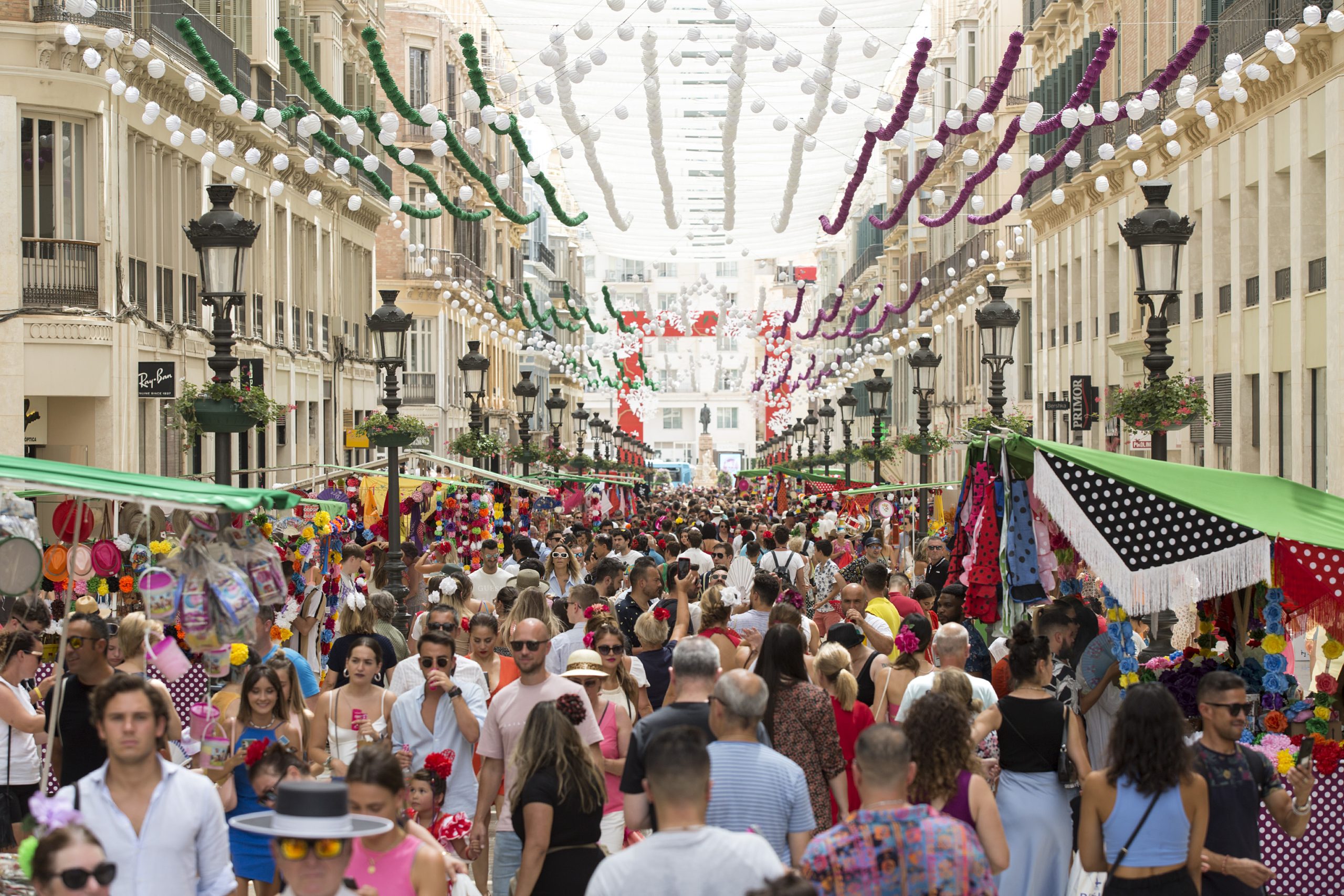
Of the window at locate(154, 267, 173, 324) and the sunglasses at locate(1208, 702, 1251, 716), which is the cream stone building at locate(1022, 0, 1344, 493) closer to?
the window at locate(154, 267, 173, 324)

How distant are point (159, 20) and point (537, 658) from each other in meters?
19.0

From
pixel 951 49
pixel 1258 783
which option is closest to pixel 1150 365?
pixel 1258 783

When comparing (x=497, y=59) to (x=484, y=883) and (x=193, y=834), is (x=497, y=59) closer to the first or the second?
(x=484, y=883)

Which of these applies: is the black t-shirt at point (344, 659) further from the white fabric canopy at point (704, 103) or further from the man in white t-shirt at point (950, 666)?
the white fabric canopy at point (704, 103)

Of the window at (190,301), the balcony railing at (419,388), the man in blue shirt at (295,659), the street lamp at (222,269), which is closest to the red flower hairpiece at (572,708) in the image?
the man in blue shirt at (295,659)

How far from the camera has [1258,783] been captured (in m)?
6.65

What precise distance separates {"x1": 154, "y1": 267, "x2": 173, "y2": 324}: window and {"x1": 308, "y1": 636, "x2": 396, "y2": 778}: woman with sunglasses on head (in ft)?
56.5

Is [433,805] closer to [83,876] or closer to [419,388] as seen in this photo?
[83,876]

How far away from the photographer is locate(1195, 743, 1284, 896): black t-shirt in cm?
642

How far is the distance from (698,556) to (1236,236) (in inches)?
506

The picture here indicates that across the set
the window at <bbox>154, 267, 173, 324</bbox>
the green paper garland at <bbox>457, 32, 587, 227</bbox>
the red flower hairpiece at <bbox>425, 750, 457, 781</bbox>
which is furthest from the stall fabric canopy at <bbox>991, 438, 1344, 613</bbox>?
the window at <bbox>154, 267, 173, 324</bbox>

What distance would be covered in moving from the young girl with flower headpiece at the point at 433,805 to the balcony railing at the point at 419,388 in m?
42.5

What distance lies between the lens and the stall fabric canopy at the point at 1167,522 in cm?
866

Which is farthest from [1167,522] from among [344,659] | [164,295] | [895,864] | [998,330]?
[164,295]
